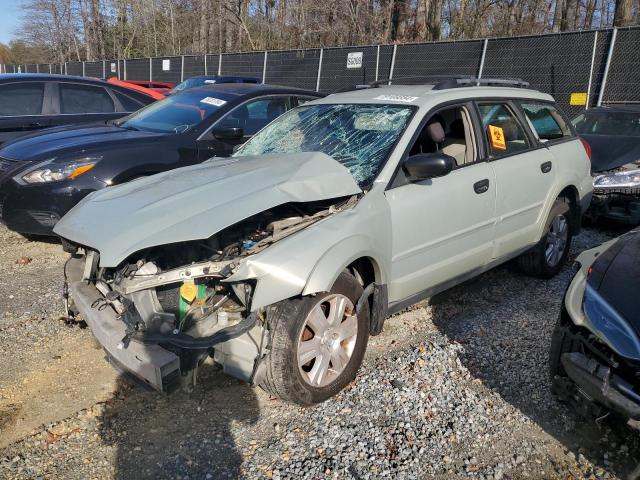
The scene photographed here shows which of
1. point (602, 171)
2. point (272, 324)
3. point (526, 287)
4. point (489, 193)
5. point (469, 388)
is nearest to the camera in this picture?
point (272, 324)

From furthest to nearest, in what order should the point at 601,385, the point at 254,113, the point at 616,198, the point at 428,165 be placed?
1. the point at 616,198
2. the point at 254,113
3. the point at 428,165
4. the point at 601,385

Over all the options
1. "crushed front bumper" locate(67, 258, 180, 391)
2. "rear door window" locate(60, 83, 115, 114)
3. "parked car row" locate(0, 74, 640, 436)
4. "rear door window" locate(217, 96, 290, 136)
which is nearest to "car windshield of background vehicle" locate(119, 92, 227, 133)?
"rear door window" locate(217, 96, 290, 136)

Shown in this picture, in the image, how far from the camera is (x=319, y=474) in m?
2.55

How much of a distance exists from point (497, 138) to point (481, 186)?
0.58 metres

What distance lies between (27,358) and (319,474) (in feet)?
7.17

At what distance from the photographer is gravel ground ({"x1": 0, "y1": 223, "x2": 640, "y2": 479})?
103 inches

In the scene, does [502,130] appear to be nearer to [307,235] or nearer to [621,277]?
[621,277]

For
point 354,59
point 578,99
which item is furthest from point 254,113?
point 354,59

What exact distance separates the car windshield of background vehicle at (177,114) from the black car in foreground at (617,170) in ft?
15.3

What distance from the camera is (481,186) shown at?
394 centimetres

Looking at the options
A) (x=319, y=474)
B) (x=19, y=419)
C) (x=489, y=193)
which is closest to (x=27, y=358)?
(x=19, y=419)

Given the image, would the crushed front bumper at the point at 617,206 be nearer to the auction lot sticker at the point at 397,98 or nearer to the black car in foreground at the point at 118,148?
the auction lot sticker at the point at 397,98

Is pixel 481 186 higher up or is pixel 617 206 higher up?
pixel 481 186

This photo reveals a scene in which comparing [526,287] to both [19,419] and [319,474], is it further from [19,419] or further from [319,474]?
[19,419]
